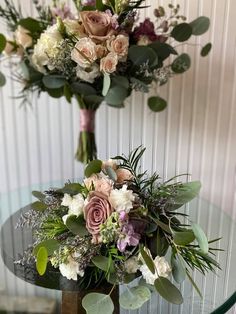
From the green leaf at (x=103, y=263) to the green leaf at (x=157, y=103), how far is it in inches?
29.3

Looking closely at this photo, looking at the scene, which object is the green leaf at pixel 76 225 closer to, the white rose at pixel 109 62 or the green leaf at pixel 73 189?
the green leaf at pixel 73 189

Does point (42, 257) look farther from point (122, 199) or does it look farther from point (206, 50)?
point (206, 50)

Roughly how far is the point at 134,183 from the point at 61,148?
2.41 ft

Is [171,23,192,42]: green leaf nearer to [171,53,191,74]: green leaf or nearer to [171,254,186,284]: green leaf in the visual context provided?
[171,53,191,74]: green leaf

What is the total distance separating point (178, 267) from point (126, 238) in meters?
0.12

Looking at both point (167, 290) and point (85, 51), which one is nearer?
point (167, 290)

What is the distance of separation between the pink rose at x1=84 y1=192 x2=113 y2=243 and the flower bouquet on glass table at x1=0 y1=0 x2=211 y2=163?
400 mm

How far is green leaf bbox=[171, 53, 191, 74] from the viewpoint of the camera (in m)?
1.38

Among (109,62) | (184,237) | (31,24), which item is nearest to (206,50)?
(109,62)

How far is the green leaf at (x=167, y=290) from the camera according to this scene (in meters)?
→ 0.83

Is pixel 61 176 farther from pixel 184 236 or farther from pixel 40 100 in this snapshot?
pixel 184 236

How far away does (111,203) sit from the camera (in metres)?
0.87

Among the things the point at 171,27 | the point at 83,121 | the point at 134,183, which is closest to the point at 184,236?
the point at 134,183

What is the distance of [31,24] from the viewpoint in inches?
49.2
